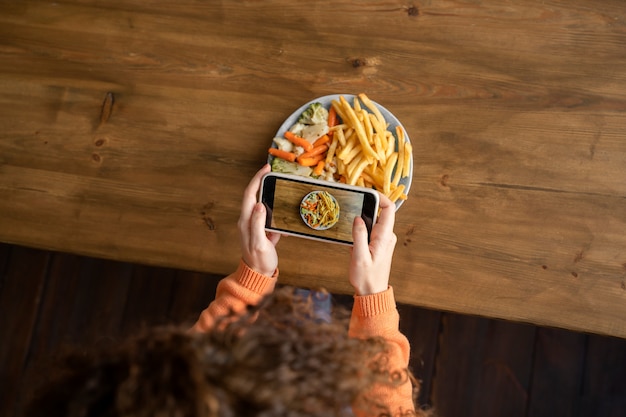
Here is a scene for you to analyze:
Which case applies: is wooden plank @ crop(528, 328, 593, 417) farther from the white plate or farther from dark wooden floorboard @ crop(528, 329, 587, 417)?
the white plate

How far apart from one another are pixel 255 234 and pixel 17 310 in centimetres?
140

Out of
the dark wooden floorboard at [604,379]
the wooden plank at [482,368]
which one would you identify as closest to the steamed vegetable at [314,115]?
the wooden plank at [482,368]

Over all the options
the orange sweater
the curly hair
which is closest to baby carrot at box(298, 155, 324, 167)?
the orange sweater

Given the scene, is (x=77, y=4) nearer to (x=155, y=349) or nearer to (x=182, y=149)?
(x=182, y=149)

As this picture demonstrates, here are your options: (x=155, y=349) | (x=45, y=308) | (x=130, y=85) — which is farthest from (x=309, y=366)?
(x=45, y=308)

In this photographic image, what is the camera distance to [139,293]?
1.98 meters

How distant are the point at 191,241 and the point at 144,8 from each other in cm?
64

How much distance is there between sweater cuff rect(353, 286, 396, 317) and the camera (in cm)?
110

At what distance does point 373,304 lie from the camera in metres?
1.11

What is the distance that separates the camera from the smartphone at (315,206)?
1.12 meters

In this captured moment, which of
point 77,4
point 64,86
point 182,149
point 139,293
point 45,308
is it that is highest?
point 77,4

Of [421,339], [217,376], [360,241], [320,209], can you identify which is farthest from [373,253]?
[421,339]

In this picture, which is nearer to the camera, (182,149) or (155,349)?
(155,349)

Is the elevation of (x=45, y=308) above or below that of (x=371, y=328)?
below
